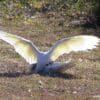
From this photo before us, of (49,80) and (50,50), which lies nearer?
(49,80)

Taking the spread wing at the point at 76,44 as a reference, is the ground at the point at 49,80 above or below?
below

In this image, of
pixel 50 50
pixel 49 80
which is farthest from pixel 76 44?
pixel 49 80

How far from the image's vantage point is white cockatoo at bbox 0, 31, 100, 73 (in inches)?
415

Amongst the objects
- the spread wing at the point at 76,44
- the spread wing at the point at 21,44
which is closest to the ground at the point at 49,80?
the spread wing at the point at 21,44

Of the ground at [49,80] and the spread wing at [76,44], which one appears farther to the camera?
the spread wing at [76,44]

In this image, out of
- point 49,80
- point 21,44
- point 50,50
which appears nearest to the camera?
point 49,80

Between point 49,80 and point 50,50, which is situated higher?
point 50,50

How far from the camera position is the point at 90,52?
14016 millimetres

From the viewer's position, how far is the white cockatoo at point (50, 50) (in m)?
10.5

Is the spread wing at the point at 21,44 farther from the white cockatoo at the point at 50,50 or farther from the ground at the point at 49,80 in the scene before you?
the ground at the point at 49,80

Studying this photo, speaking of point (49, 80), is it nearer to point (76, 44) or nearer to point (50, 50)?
point (50, 50)

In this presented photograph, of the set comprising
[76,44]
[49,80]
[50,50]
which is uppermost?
[76,44]

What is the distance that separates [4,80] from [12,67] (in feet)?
3.67

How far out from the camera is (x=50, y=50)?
10.7 meters
